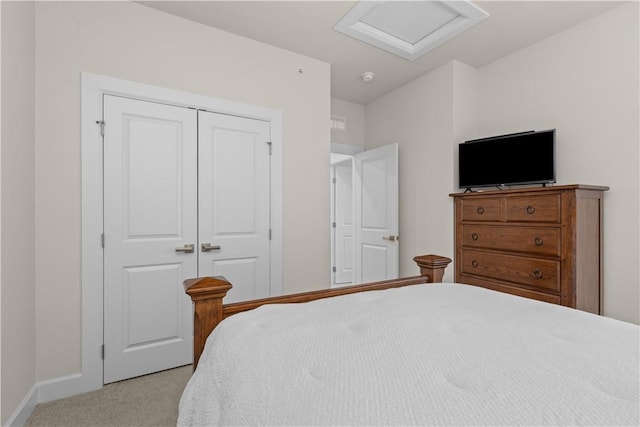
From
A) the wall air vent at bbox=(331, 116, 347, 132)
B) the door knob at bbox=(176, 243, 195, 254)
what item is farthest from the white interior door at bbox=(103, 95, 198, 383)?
the wall air vent at bbox=(331, 116, 347, 132)

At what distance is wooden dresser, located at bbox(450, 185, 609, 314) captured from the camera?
214 cm

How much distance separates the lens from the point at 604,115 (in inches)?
92.4

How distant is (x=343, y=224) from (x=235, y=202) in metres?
3.11

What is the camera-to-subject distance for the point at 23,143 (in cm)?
176

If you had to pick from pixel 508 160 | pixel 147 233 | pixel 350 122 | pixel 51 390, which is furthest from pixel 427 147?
pixel 51 390

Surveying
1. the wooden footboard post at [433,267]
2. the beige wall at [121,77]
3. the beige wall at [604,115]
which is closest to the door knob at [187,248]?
the beige wall at [121,77]

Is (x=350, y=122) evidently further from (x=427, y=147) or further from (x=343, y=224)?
(x=343, y=224)

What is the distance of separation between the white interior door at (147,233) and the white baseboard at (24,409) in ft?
1.18

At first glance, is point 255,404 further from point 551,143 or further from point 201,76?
point 551,143

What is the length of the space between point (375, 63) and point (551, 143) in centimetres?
172

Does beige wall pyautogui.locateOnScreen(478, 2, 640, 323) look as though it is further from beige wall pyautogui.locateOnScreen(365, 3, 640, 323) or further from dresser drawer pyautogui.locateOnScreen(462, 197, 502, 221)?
dresser drawer pyautogui.locateOnScreen(462, 197, 502, 221)

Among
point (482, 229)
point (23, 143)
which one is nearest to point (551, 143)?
point (482, 229)

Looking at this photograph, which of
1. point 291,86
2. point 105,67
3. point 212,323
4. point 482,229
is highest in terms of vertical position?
point 291,86

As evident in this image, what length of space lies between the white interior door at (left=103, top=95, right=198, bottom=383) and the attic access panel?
1492mm
